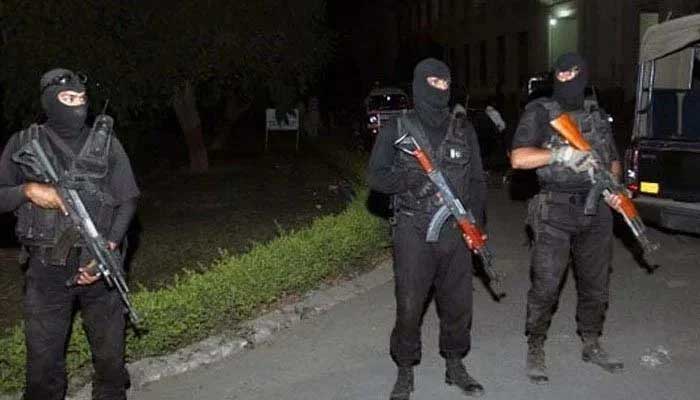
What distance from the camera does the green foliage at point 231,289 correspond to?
17.2 ft

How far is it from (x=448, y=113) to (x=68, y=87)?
2014 millimetres

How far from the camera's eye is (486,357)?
5.67 m

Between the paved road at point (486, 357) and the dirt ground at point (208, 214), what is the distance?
6.10 feet

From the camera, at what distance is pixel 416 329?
4.86 metres

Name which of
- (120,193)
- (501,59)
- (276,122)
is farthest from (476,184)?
(501,59)

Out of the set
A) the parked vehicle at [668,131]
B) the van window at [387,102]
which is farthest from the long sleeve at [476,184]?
the van window at [387,102]

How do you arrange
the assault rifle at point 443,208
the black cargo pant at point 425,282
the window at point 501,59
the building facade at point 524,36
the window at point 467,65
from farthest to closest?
the window at point 467,65 < the window at point 501,59 < the building facade at point 524,36 < the black cargo pant at point 425,282 < the assault rifle at point 443,208

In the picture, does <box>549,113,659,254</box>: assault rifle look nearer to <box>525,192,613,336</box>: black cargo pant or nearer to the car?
<box>525,192,613,336</box>: black cargo pant

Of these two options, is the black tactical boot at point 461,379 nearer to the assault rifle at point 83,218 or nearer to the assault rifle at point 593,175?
the assault rifle at point 593,175

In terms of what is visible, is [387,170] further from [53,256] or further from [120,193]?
[53,256]

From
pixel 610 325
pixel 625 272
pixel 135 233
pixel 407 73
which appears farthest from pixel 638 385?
pixel 407 73

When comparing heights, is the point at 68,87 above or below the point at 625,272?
above

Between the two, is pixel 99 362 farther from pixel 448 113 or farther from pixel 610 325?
pixel 610 325

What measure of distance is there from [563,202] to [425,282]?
973 millimetres
